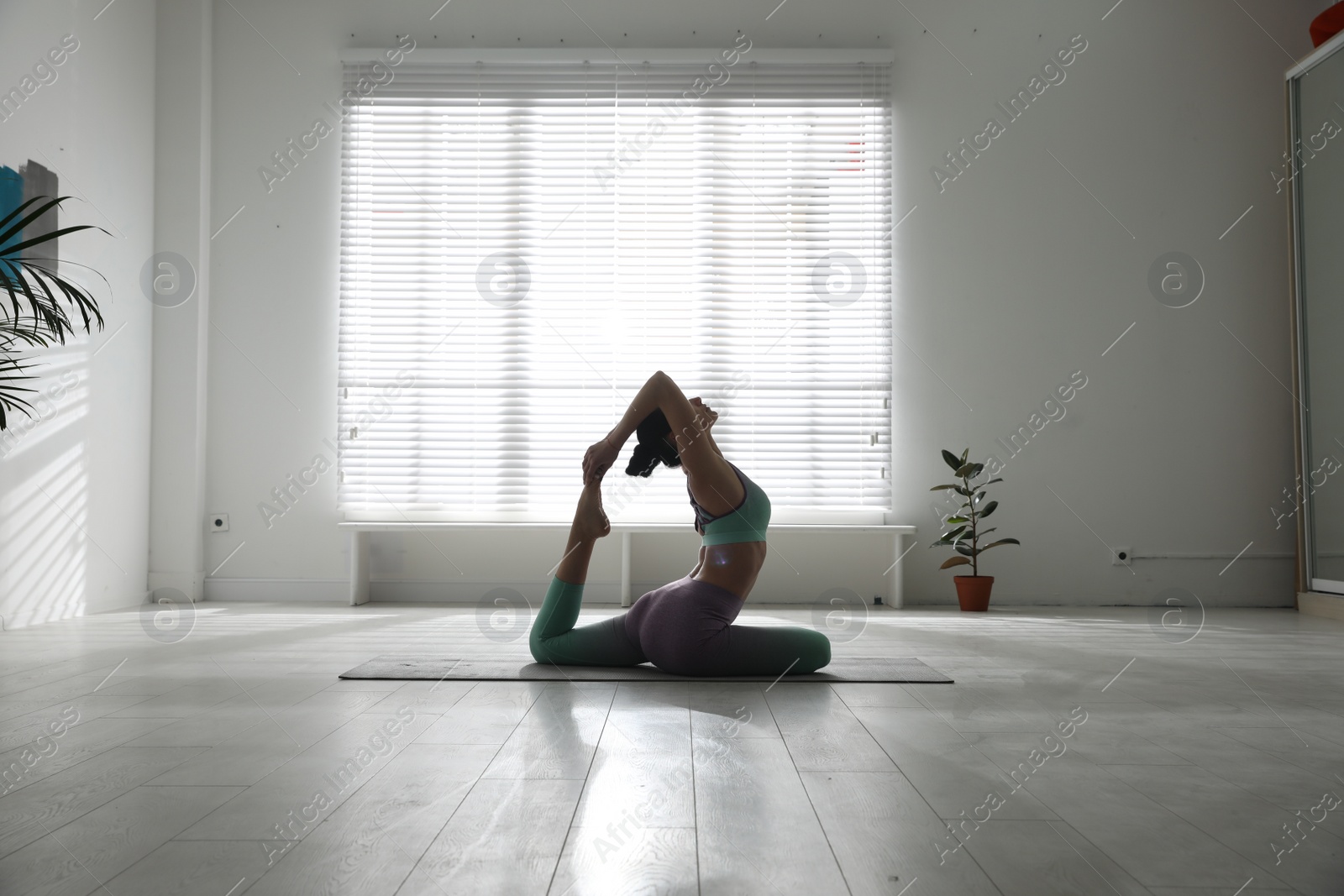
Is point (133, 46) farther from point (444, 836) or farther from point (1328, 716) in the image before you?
point (1328, 716)

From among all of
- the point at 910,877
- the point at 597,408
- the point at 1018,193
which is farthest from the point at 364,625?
the point at 1018,193

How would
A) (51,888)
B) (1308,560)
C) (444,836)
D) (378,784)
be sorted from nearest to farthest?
1. (51,888)
2. (444,836)
3. (378,784)
4. (1308,560)

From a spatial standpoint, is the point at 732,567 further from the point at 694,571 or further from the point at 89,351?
the point at 89,351

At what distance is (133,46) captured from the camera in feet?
17.0

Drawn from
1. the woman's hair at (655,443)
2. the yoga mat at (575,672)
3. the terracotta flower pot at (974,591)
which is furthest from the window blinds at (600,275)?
the woman's hair at (655,443)

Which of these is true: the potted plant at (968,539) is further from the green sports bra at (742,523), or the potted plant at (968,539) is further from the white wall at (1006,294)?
the green sports bra at (742,523)

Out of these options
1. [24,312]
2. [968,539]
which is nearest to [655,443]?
[968,539]

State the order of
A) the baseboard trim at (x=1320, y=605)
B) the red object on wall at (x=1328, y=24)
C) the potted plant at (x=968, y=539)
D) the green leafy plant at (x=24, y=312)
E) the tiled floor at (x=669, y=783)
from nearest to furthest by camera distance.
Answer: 1. the tiled floor at (x=669, y=783)
2. the green leafy plant at (x=24, y=312)
3. the baseboard trim at (x=1320, y=605)
4. the red object on wall at (x=1328, y=24)
5. the potted plant at (x=968, y=539)

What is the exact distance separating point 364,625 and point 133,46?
355cm

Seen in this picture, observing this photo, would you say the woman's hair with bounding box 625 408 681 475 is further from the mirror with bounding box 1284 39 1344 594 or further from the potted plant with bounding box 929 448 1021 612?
the mirror with bounding box 1284 39 1344 594

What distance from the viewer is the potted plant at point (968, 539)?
5098 mm

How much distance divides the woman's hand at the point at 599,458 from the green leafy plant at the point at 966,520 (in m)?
2.87

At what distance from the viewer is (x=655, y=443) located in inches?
111

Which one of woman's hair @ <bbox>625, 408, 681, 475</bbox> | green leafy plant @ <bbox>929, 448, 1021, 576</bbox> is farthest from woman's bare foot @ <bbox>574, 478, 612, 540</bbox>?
green leafy plant @ <bbox>929, 448, 1021, 576</bbox>
